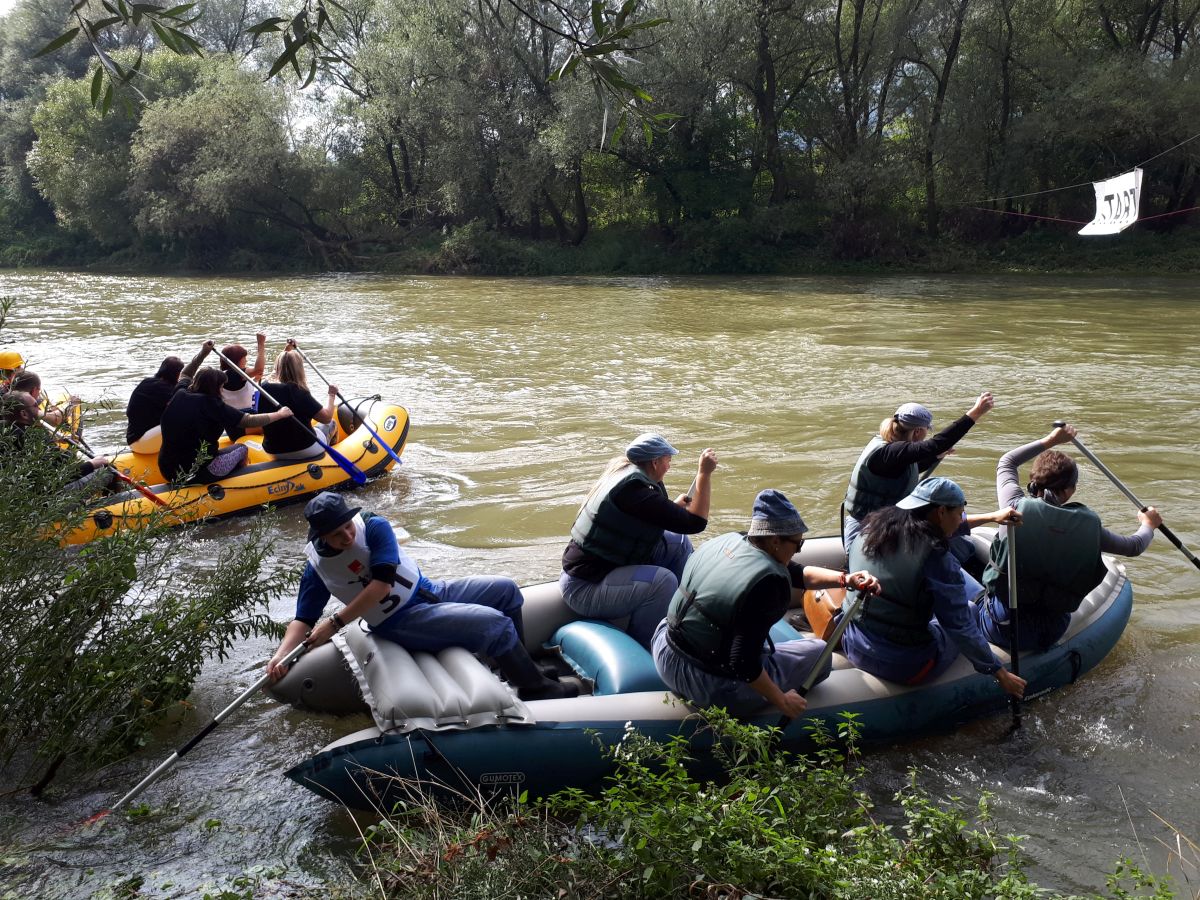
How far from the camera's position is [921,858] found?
9.98ft

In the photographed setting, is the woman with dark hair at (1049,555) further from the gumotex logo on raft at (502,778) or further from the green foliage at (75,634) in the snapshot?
the green foliage at (75,634)

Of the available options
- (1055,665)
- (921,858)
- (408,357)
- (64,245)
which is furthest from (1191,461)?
(64,245)

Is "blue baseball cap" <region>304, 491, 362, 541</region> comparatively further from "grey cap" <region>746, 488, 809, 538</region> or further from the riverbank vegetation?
the riverbank vegetation

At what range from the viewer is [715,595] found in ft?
12.2

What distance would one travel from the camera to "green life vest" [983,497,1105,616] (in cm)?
446

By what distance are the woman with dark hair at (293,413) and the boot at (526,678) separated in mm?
→ 4046

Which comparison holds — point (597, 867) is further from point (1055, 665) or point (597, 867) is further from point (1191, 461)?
point (1191, 461)

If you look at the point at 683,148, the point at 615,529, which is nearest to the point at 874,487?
the point at 615,529

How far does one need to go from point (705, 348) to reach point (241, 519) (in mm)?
8950

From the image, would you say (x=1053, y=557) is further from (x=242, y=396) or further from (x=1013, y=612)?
(x=242, y=396)

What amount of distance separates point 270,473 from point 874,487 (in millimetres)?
4526

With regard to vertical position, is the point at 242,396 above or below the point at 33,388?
below

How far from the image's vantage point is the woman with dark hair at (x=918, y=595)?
4.07 meters

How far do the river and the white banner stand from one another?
161 centimetres
